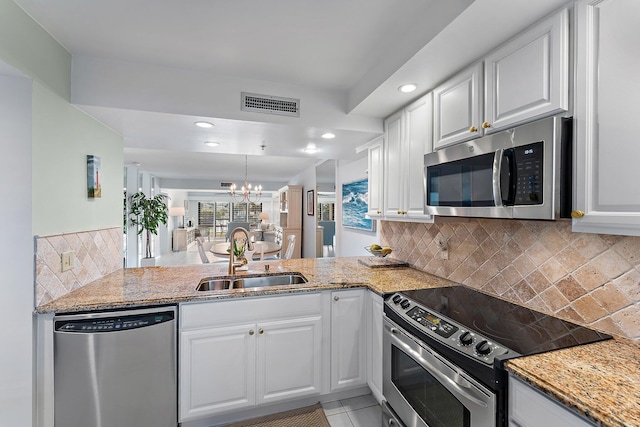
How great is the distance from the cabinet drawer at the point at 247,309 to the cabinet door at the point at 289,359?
6cm

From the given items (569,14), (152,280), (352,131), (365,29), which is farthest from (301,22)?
(152,280)

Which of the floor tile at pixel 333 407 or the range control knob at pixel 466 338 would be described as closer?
the range control knob at pixel 466 338

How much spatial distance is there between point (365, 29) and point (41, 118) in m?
1.89

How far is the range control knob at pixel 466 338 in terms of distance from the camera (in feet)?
3.95

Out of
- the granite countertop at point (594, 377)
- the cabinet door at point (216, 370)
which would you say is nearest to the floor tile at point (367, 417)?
the cabinet door at point (216, 370)

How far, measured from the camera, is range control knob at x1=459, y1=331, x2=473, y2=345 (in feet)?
3.95

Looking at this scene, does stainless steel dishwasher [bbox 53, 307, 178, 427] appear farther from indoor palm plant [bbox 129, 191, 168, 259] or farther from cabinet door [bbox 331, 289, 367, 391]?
indoor palm plant [bbox 129, 191, 168, 259]

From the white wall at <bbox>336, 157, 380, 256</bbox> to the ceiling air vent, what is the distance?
1754 mm

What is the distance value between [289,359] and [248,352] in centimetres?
29

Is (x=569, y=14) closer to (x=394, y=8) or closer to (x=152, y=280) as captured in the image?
(x=394, y=8)

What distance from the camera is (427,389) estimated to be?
4.63 ft

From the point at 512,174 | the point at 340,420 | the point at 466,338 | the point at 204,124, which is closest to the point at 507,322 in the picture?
the point at 466,338

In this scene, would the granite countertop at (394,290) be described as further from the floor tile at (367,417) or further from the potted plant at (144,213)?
the potted plant at (144,213)

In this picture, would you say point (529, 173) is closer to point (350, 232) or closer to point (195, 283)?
point (195, 283)
